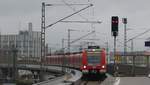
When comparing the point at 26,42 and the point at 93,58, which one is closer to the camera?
the point at 93,58

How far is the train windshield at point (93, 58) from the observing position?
1891 inches

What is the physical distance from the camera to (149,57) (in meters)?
48.8

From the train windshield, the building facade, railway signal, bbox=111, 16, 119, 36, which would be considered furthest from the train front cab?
the building facade

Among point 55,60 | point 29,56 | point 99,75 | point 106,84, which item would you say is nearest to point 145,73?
point 99,75

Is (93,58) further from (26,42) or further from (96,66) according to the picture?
(26,42)

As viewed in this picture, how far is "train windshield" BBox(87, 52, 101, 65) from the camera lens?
4803cm

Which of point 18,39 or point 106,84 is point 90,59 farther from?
point 18,39

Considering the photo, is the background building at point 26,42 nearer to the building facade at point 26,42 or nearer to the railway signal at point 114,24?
the building facade at point 26,42

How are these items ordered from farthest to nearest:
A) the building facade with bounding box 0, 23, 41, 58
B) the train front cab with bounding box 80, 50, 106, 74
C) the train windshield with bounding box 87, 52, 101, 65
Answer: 1. the building facade with bounding box 0, 23, 41, 58
2. the train windshield with bounding box 87, 52, 101, 65
3. the train front cab with bounding box 80, 50, 106, 74

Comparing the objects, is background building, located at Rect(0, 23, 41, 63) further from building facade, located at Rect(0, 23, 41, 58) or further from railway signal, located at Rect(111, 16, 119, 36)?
railway signal, located at Rect(111, 16, 119, 36)

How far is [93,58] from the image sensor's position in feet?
158

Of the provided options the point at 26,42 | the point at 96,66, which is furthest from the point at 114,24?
the point at 26,42

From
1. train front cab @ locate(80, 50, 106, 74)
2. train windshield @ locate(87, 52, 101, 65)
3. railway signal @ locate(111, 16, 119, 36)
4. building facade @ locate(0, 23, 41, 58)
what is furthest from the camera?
building facade @ locate(0, 23, 41, 58)

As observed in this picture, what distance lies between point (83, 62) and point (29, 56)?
79.5 meters
